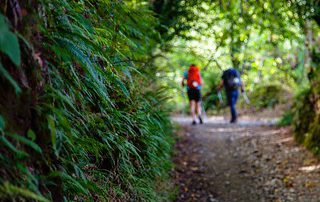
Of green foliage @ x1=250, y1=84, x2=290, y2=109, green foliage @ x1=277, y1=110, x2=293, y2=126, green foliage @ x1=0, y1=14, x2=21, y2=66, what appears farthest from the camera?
green foliage @ x1=250, y1=84, x2=290, y2=109

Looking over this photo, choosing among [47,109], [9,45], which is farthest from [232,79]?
[9,45]

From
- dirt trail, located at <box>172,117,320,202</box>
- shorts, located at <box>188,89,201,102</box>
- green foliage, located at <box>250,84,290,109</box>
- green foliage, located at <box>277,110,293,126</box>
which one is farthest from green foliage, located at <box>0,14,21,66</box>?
green foliage, located at <box>250,84,290,109</box>

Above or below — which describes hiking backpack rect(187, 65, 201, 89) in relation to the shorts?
above

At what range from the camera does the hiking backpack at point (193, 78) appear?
11508 millimetres

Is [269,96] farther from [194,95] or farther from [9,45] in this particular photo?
[9,45]

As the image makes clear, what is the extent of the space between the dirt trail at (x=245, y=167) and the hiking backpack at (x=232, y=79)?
1.93 metres

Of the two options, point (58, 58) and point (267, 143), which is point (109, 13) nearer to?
point (58, 58)

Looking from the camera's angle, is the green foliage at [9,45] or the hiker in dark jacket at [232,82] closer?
the green foliage at [9,45]

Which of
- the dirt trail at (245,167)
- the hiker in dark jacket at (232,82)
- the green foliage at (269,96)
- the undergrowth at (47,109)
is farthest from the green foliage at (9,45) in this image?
the green foliage at (269,96)

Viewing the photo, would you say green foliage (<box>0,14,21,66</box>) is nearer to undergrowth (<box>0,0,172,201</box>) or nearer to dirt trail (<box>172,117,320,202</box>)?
undergrowth (<box>0,0,172,201</box>)

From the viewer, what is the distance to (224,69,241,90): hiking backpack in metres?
12.2

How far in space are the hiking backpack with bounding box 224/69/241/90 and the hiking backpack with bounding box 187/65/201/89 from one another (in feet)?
3.65

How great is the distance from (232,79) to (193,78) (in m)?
1.41

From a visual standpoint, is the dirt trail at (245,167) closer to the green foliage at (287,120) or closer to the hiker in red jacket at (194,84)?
the green foliage at (287,120)
